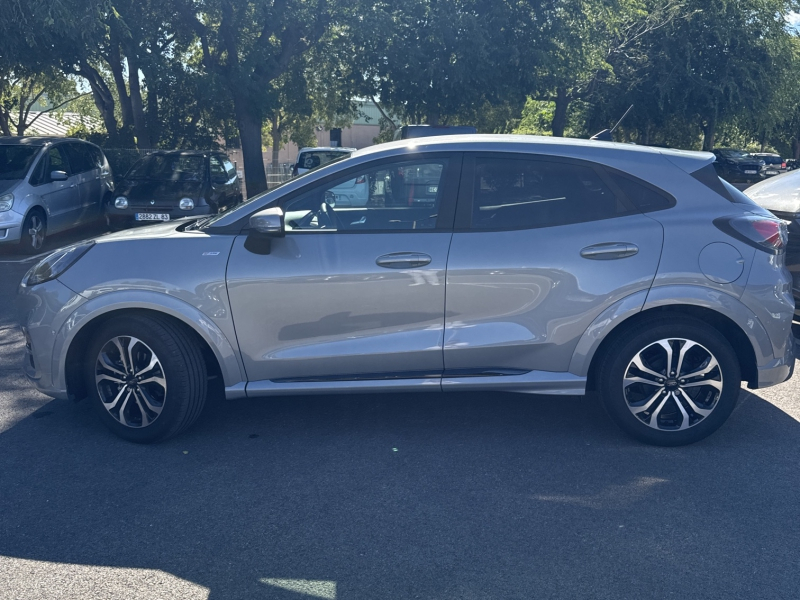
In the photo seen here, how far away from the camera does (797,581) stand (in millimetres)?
3316

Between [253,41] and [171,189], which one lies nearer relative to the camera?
[171,189]

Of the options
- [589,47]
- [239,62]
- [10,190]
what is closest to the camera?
[10,190]

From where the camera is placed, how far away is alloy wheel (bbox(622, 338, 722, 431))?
4.61m

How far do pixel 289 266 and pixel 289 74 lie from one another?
18606mm

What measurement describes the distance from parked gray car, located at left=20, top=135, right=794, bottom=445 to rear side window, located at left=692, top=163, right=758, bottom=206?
0.01 m

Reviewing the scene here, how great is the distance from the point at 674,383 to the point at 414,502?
170 cm

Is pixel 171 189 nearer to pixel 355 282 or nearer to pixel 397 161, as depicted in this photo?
pixel 397 161

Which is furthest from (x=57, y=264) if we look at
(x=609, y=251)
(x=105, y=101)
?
(x=105, y=101)

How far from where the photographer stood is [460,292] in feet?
15.0

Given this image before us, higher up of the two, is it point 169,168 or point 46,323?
point 169,168

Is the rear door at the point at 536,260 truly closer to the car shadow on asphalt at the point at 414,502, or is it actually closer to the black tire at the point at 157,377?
the car shadow on asphalt at the point at 414,502

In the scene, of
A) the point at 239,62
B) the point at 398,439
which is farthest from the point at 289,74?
the point at 398,439

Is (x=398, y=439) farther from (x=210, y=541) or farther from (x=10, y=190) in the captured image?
(x=10, y=190)

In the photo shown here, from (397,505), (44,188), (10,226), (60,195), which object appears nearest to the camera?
(397,505)
